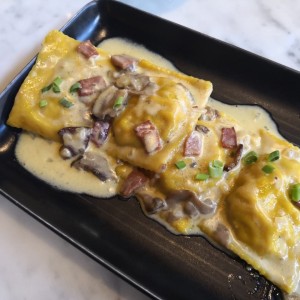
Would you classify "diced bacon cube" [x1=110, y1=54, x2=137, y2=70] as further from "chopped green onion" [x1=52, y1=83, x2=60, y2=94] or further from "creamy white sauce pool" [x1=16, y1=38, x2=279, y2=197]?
"creamy white sauce pool" [x1=16, y1=38, x2=279, y2=197]

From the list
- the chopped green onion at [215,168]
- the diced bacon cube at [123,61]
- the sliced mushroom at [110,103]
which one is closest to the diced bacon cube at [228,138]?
the chopped green onion at [215,168]

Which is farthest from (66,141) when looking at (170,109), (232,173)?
(232,173)

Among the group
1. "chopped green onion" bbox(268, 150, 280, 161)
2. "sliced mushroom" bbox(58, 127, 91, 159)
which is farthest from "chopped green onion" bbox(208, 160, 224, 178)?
"sliced mushroom" bbox(58, 127, 91, 159)

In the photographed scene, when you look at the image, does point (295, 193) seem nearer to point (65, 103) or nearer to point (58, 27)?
point (65, 103)

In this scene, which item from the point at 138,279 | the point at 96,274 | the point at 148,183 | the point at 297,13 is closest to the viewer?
the point at 138,279

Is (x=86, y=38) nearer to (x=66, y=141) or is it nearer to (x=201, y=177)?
(x=66, y=141)

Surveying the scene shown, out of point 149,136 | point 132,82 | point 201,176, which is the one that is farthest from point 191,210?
point 132,82

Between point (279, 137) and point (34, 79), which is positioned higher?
point (279, 137)
